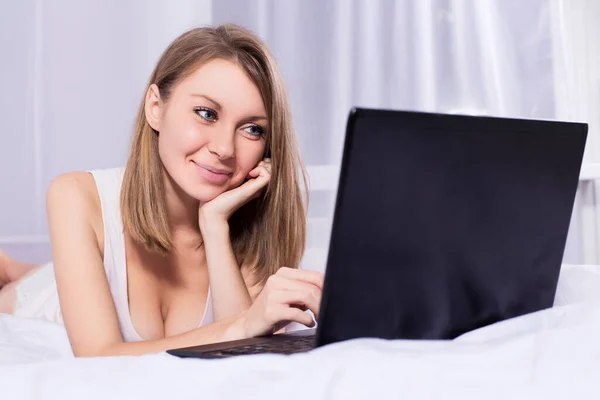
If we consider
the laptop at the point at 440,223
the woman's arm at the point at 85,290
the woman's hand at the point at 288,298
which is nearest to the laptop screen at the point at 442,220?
the laptop at the point at 440,223

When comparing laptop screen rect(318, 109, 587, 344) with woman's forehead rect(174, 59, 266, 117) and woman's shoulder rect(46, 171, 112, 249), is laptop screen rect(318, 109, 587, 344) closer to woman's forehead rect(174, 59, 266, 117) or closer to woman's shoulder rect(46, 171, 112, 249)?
woman's forehead rect(174, 59, 266, 117)

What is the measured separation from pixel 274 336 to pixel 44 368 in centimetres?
44

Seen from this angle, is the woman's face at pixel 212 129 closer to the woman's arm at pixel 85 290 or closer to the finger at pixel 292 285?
the woman's arm at pixel 85 290

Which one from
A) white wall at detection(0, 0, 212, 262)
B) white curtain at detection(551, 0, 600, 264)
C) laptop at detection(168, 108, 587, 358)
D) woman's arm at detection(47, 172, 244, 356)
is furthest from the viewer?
white wall at detection(0, 0, 212, 262)

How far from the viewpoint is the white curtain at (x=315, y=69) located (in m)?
2.31

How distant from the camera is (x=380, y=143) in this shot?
713 mm

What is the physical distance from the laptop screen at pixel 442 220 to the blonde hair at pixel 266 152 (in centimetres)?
72

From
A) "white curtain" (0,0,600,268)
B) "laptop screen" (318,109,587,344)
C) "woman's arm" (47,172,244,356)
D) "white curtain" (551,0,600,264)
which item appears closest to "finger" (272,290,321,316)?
"woman's arm" (47,172,244,356)

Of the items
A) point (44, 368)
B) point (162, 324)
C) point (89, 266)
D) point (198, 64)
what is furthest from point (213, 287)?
point (44, 368)

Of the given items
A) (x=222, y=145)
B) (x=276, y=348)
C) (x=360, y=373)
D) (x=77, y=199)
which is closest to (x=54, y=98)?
(x=77, y=199)

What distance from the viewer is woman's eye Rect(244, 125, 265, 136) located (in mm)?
1503

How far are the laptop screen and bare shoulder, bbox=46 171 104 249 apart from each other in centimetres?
84

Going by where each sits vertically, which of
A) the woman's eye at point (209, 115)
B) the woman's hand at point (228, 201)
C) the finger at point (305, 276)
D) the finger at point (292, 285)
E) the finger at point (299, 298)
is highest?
the woman's eye at point (209, 115)

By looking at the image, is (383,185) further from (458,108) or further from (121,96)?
(121,96)
